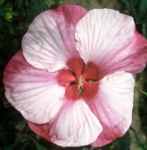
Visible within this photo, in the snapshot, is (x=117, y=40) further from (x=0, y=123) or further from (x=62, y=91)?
(x=0, y=123)

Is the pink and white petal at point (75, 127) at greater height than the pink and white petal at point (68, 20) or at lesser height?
lesser

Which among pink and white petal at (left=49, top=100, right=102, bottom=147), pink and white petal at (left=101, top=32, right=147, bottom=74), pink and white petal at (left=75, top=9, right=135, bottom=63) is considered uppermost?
pink and white petal at (left=75, top=9, right=135, bottom=63)

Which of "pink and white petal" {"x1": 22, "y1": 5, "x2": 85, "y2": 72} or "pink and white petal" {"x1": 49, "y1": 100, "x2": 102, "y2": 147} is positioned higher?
"pink and white petal" {"x1": 22, "y1": 5, "x2": 85, "y2": 72}

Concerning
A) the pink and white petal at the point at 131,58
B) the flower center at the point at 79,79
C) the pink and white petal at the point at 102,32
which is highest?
the pink and white petal at the point at 102,32
